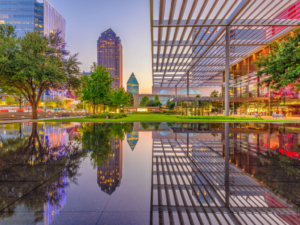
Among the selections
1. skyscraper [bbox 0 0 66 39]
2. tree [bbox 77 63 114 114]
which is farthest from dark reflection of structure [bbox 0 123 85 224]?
skyscraper [bbox 0 0 66 39]

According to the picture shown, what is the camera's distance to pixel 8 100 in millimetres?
56719

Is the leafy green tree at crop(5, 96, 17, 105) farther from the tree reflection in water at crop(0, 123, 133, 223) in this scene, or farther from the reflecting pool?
the reflecting pool

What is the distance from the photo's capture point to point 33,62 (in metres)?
20.7

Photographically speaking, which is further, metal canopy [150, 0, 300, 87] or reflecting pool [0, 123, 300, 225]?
metal canopy [150, 0, 300, 87]

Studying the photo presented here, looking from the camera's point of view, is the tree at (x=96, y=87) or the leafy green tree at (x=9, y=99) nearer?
the tree at (x=96, y=87)

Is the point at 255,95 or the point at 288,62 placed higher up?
the point at 288,62

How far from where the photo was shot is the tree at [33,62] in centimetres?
1970

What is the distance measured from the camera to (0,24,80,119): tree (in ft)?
64.6

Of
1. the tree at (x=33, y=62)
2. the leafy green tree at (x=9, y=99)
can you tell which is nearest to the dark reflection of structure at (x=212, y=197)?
the tree at (x=33, y=62)

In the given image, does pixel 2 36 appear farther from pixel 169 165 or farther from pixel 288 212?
pixel 288 212

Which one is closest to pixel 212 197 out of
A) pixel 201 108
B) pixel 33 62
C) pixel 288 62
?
pixel 288 62

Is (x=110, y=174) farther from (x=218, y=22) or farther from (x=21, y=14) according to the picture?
(x=21, y=14)

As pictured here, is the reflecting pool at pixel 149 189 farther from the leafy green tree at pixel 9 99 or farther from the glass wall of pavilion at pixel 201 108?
the leafy green tree at pixel 9 99

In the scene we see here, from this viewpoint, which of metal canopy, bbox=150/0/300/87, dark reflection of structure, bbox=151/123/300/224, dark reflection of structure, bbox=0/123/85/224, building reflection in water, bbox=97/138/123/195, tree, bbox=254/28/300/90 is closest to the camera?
dark reflection of structure, bbox=151/123/300/224
